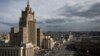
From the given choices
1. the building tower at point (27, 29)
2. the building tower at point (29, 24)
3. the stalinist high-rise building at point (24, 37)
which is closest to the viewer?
the stalinist high-rise building at point (24, 37)

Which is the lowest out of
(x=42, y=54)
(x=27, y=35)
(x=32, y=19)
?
(x=42, y=54)

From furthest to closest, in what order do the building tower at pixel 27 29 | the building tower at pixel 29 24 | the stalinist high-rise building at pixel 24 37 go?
the building tower at pixel 29 24 → the building tower at pixel 27 29 → the stalinist high-rise building at pixel 24 37

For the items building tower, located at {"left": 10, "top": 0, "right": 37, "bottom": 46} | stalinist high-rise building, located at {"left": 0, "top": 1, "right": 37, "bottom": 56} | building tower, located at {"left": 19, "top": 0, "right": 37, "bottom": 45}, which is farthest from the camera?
building tower, located at {"left": 19, "top": 0, "right": 37, "bottom": 45}

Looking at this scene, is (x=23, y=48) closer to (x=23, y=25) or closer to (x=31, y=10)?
(x=23, y=25)

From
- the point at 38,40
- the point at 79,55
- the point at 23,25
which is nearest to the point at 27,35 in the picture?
the point at 23,25

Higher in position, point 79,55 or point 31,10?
point 31,10

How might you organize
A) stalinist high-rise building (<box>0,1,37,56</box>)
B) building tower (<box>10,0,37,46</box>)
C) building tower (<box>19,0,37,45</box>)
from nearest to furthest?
stalinist high-rise building (<box>0,1,37,56</box>) < building tower (<box>10,0,37,46</box>) < building tower (<box>19,0,37,45</box>)

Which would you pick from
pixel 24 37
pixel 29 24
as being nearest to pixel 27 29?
pixel 29 24

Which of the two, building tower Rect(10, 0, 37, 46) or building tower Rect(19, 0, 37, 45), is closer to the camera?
building tower Rect(10, 0, 37, 46)

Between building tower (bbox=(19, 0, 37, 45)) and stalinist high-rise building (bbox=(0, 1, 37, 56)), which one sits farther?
building tower (bbox=(19, 0, 37, 45))
